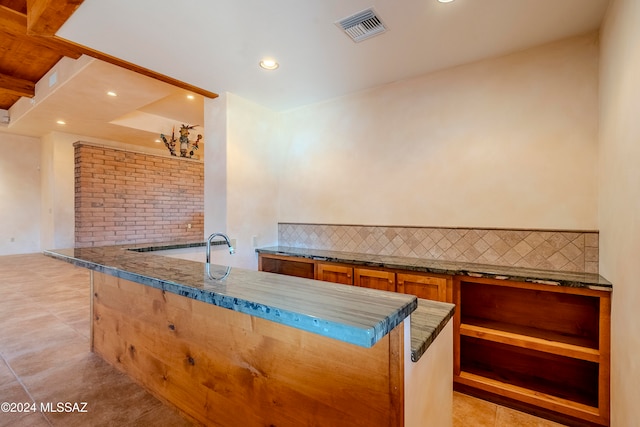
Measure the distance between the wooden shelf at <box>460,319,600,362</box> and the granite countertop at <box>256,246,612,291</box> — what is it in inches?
15.5

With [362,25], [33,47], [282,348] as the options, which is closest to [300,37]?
[362,25]

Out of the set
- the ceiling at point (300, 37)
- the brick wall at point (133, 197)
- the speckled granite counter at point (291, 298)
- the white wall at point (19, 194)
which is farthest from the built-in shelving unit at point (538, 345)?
the white wall at point (19, 194)

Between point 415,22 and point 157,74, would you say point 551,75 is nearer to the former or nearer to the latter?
point 415,22

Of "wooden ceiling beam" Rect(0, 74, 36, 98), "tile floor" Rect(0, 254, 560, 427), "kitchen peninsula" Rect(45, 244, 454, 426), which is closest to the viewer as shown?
"kitchen peninsula" Rect(45, 244, 454, 426)

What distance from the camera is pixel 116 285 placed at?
191cm

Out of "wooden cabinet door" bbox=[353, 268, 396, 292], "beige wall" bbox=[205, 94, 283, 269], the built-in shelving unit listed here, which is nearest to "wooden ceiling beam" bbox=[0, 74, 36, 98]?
"beige wall" bbox=[205, 94, 283, 269]

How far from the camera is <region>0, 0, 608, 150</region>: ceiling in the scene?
72.5 inches

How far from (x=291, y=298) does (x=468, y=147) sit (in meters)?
2.23

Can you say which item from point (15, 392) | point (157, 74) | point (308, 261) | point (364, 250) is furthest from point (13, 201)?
point (364, 250)

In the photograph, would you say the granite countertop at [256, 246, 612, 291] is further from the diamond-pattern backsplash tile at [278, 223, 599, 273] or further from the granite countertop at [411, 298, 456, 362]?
the granite countertop at [411, 298, 456, 362]

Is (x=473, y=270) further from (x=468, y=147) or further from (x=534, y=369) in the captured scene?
(x=468, y=147)

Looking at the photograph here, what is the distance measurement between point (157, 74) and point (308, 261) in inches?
88.4

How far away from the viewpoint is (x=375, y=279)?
2.51 m

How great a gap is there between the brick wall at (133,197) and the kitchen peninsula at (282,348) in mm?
5446
